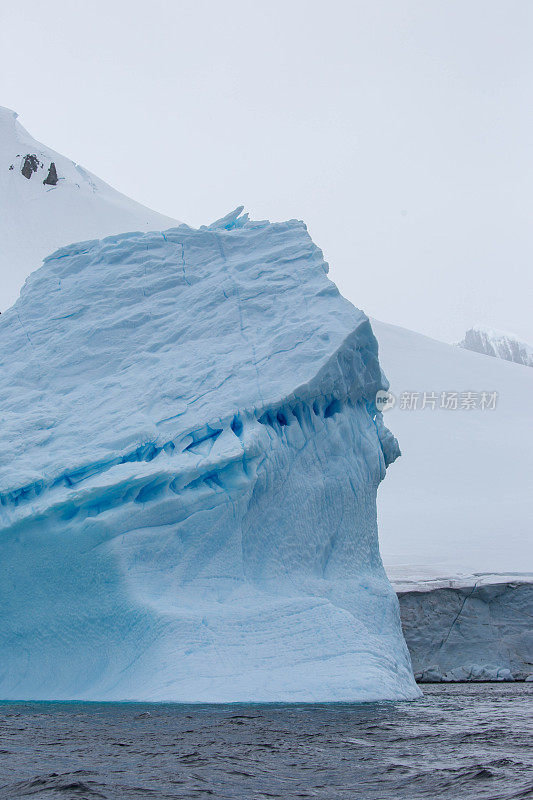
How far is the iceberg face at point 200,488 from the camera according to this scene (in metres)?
5.36

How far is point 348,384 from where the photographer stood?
6.80m

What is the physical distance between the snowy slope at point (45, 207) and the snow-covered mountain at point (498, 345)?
58.9 feet

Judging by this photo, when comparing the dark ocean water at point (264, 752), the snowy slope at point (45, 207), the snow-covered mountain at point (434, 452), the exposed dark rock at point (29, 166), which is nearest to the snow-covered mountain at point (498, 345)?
the snow-covered mountain at point (434, 452)

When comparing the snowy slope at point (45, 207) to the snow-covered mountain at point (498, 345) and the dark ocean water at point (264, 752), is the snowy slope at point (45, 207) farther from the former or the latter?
the dark ocean water at point (264, 752)

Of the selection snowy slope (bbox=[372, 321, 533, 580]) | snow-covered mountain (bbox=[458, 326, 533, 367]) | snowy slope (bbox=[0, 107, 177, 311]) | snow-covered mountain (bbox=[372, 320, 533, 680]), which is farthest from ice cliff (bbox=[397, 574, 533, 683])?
snow-covered mountain (bbox=[458, 326, 533, 367])

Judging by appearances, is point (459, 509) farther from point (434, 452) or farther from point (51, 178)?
point (51, 178)

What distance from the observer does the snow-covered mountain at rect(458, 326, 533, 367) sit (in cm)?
4447

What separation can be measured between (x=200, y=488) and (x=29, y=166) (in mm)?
31103

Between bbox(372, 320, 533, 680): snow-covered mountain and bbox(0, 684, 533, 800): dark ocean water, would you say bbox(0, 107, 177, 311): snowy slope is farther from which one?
bbox(0, 684, 533, 800): dark ocean water

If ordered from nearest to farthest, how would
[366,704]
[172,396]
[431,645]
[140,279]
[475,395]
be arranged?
[366,704] < [172,396] < [140,279] < [431,645] < [475,395]

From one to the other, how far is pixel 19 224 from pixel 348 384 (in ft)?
92.0

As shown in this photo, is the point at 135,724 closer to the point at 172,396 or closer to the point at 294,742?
the point at 294,742

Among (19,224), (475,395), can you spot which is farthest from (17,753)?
(19,224)

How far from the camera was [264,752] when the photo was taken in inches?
145
